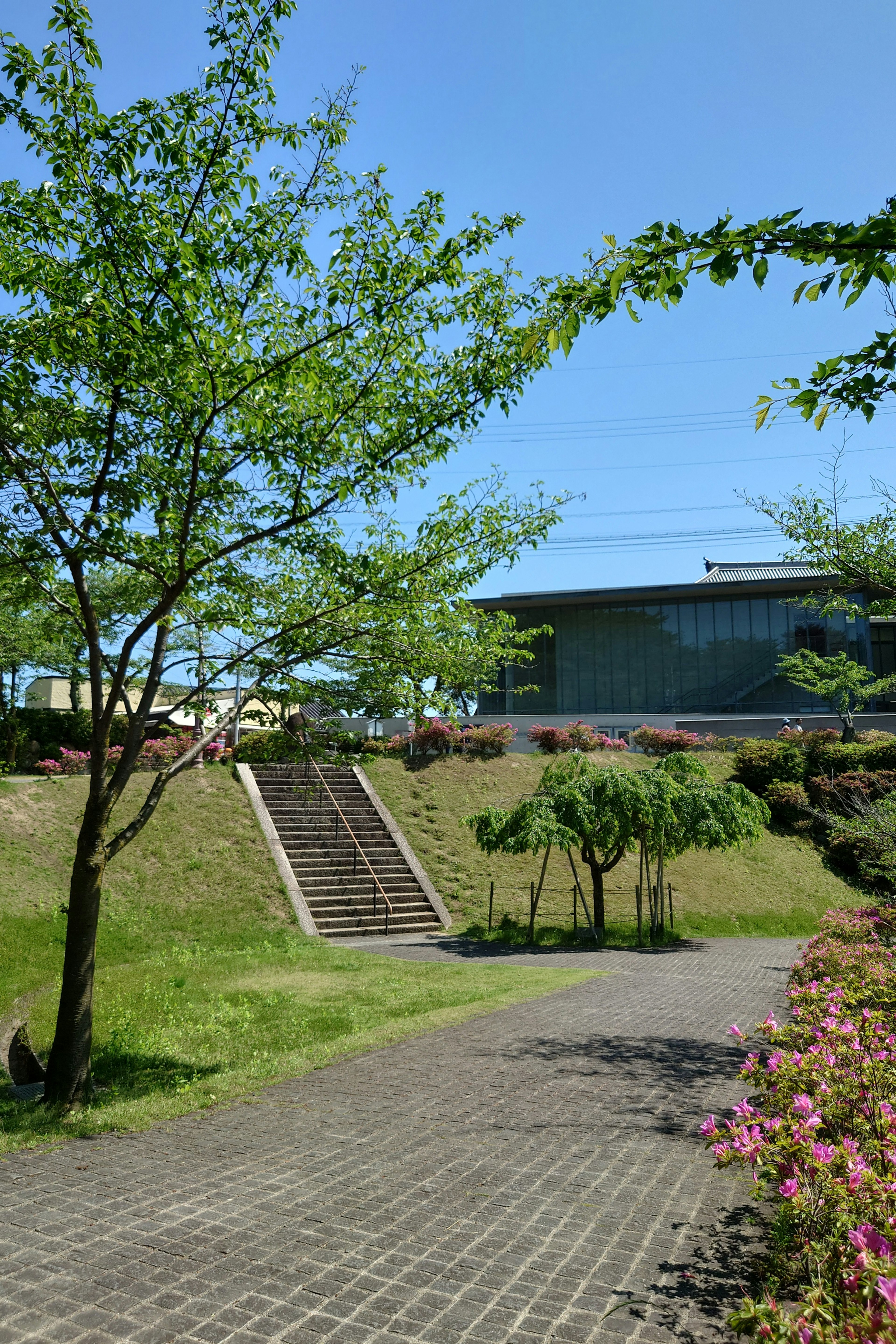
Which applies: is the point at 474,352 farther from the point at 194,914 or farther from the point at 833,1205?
the point at 194,914

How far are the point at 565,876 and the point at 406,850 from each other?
3.93 metres

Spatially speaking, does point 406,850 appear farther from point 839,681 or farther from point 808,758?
point 839,681

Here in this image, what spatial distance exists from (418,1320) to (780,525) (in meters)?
10.3

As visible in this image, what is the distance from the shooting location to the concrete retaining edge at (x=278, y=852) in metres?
16.6

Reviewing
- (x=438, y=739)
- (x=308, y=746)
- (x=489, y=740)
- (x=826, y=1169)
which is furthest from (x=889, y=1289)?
(x=489, y=740)

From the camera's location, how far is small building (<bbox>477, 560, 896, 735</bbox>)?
125 feet

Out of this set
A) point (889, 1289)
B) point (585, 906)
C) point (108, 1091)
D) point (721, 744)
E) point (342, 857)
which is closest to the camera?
point (889, 1289)

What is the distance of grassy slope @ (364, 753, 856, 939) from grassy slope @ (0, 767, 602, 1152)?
4187 mm

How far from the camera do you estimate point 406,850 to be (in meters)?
20.4

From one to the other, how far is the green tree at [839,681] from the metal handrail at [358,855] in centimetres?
1648

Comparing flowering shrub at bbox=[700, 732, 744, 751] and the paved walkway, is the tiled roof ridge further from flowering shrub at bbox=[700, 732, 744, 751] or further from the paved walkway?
the paved walkway

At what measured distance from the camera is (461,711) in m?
7.32

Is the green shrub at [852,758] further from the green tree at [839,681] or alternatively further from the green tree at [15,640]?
the green tree at [15,640]

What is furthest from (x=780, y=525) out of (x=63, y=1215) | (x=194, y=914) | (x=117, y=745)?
(x=117, y=745)
